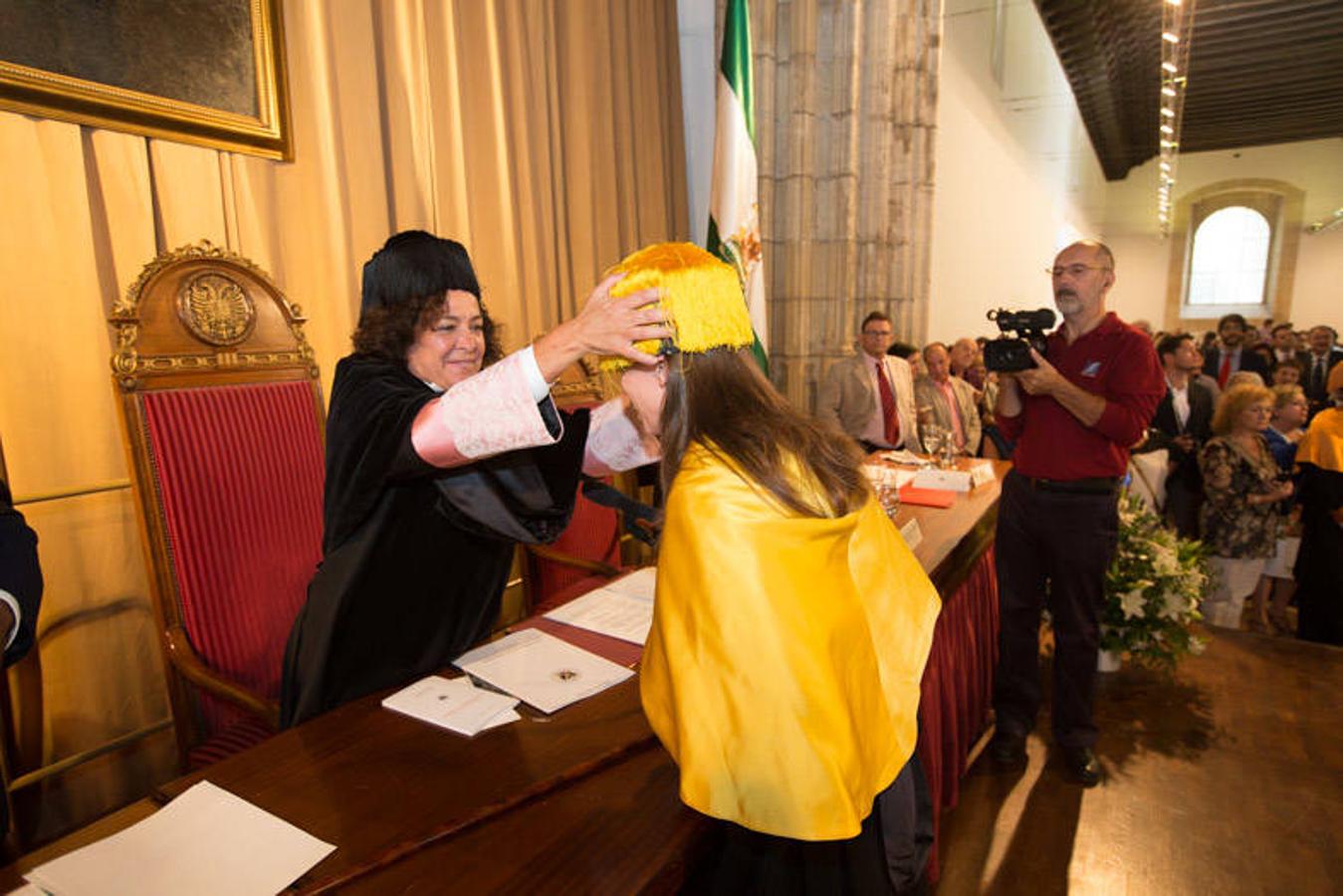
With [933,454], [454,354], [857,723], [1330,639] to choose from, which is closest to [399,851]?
[857,723]

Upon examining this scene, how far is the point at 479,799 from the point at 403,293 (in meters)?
1.10

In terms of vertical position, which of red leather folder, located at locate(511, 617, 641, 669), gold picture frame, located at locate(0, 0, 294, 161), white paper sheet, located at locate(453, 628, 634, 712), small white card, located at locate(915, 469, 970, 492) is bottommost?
small white card, located at locate(915, 469, 970, 492)

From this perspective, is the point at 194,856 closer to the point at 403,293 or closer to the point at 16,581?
the point at 16,581

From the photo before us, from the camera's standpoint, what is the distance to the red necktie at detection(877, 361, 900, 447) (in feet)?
15.9

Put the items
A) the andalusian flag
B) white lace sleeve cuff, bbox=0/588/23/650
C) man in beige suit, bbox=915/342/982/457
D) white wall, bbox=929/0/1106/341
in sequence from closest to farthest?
white lace sleeve cuff, bbox=0/588/23/650 → the andalusian flag → man in beige suit, bbox=915/342/982/457 → white wall, bbox=929/0/1106/341

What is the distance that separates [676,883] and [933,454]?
122 inches

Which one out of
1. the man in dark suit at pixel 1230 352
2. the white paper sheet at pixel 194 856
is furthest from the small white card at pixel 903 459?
the man in dark suit at pixel 1230 352

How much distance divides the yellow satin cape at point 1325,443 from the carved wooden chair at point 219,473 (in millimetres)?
4831

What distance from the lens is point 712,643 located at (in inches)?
36.2

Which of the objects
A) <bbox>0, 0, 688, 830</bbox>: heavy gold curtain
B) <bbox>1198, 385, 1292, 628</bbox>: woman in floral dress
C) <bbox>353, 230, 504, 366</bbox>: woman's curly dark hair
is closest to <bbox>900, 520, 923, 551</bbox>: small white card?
<bbox>353, 230, 504, 366</bbox>: woman's curly dark hair

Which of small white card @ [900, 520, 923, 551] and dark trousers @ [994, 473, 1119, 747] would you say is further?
dark trousers @ [994, 473, 1119, 747]

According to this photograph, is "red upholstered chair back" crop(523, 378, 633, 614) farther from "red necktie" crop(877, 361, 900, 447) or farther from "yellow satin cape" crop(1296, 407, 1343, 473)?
"yellow satin cape" crop(1296, 407, 1343, 473)

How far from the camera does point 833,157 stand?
5.24m

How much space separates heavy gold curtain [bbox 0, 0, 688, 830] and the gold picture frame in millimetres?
65
